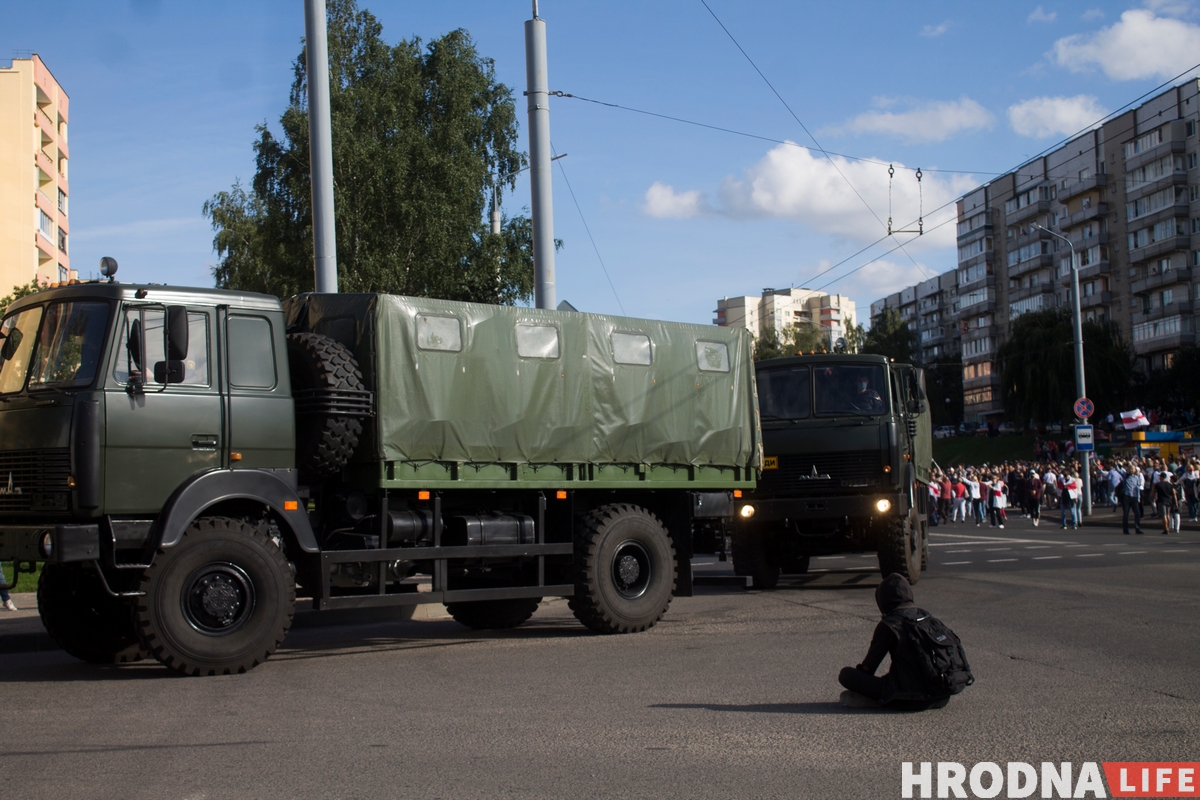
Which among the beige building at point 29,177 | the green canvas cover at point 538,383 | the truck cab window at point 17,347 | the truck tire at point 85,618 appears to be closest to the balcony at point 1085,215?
the beige building at point 29,177

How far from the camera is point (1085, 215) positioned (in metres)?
85.3

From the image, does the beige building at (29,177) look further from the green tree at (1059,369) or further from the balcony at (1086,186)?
the balcony at (1086,186)

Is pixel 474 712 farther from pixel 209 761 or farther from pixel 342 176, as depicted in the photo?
pixel 342 176

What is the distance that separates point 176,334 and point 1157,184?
8007cm

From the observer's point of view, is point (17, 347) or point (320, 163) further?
point (320, 163)

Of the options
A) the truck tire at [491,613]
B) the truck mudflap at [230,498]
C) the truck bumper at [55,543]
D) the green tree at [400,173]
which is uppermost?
the green tree at [400,173]

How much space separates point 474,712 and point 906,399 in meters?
10.1

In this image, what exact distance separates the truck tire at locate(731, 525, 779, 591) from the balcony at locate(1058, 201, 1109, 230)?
256ft

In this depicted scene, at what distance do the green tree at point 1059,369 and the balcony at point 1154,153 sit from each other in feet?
42.4

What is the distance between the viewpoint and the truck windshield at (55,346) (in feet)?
27.6

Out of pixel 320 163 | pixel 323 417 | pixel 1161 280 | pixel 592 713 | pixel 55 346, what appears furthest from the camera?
pixel 1161 280

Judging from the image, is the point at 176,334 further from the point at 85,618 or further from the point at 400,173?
the point at 400,173

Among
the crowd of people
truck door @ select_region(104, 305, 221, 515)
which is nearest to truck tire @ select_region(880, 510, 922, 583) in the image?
truck door @ select_region(104, 305, 221, 515)

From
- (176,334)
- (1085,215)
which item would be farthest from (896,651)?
(1085,215)
